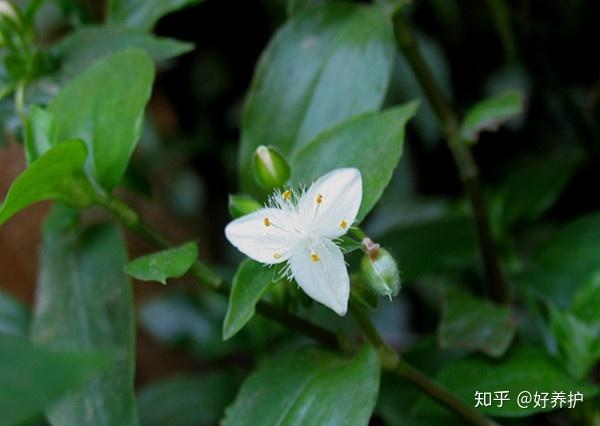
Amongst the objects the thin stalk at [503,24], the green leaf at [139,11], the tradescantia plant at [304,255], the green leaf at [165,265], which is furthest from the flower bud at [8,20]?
the thin stalk at [503,24]

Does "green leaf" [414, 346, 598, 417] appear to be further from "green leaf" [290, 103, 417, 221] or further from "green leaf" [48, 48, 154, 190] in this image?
"green leaf" [48, 48, 154, 190]

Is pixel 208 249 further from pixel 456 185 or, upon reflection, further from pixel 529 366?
pixel 529 366

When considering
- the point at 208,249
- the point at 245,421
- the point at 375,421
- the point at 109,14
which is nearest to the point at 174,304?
the point at 208,249

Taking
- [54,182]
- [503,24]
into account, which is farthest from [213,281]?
[503,24]

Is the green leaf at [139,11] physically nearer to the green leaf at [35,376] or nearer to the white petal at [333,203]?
the white petal at [333,203]

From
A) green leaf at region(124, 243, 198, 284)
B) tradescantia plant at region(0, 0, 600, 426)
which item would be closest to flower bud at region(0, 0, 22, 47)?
tradescantia plant at region(0, 0, 600, 426)
